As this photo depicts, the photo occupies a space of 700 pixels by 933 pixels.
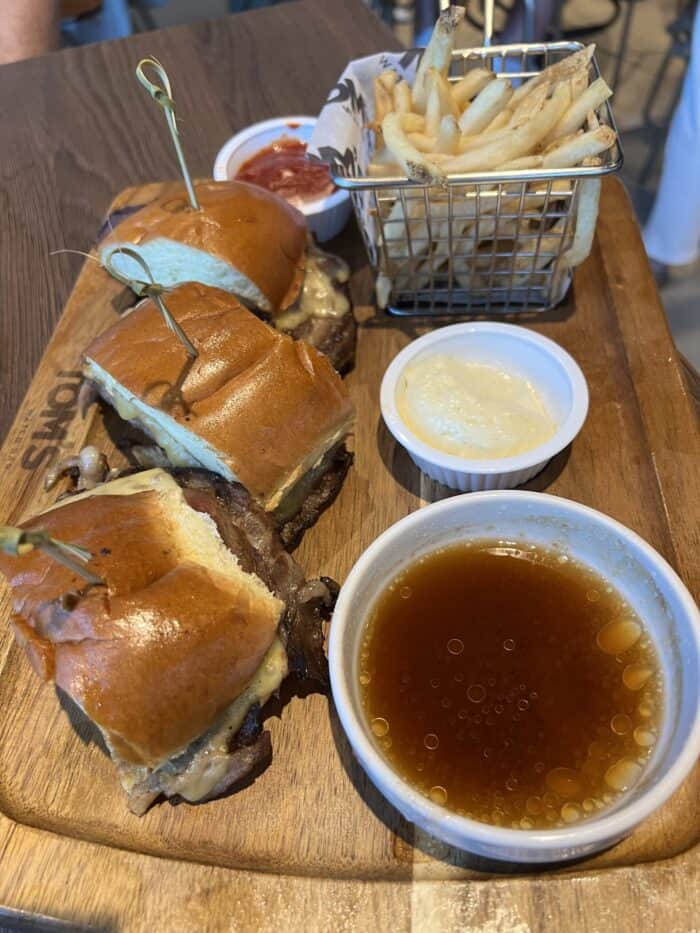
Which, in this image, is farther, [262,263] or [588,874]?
[262,263]

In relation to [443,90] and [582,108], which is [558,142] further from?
[443,90]

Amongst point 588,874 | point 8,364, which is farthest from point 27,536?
point 8,364

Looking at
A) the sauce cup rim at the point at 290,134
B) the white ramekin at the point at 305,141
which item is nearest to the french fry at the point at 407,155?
the sauce cup rim at the point at 290,134

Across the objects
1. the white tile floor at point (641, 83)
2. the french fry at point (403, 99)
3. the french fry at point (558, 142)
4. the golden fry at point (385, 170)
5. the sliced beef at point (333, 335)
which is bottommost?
the white tile floor at point (641, 83)

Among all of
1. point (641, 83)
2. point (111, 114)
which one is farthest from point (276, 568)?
point (641, 83)

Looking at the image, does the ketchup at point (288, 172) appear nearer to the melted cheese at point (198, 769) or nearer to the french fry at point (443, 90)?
the french fry at point (443, 90)

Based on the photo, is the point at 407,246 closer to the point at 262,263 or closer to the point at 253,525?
the point at 262,263

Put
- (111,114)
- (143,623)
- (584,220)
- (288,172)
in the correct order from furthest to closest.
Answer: (111,114)
(288,172)
(584,220)
(143,623)
